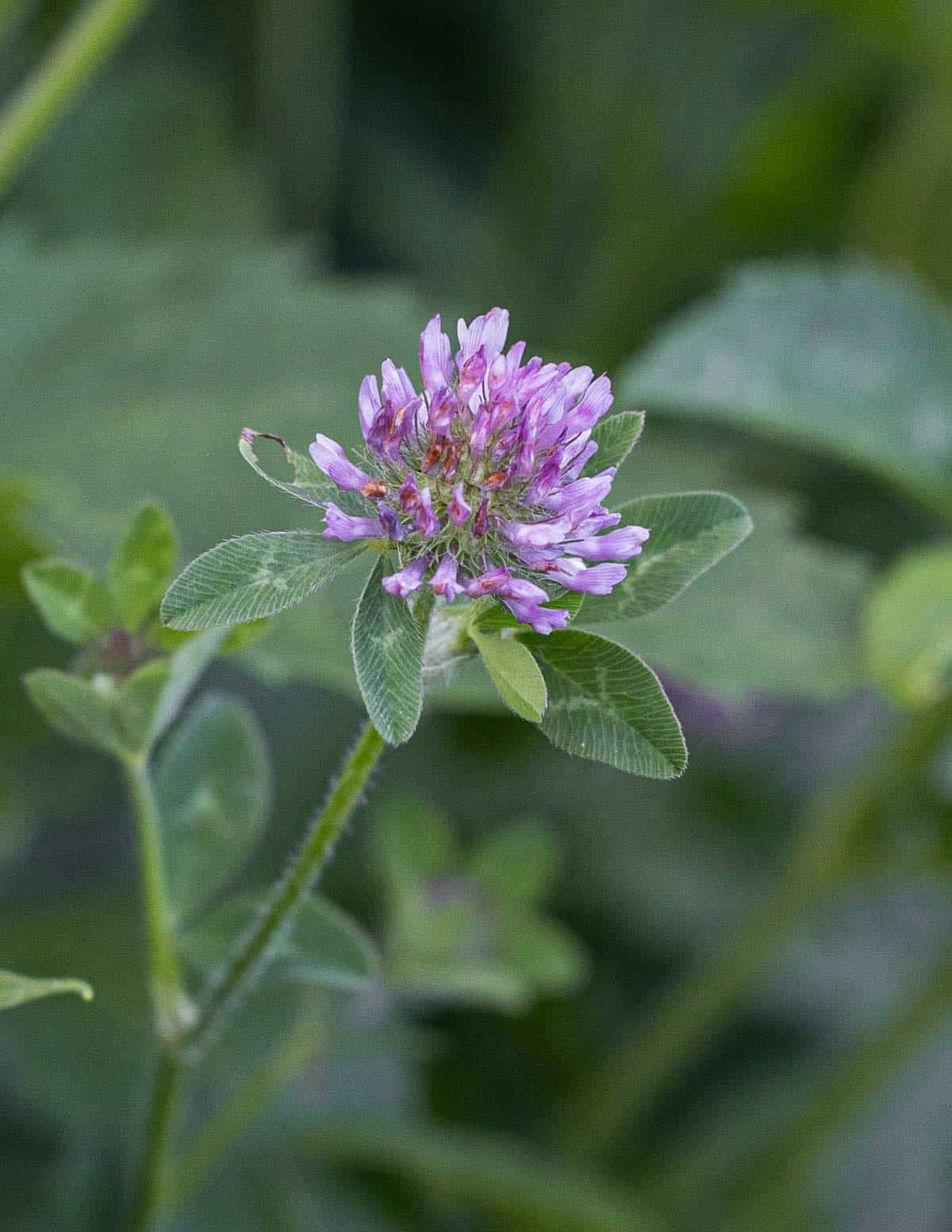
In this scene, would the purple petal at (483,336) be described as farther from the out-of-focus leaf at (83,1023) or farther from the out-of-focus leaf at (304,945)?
the out-of-focus leaf at (83,1023)

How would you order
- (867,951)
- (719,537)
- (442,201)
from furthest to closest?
1. (442,201)
2. (867,951)
3. (719,537)

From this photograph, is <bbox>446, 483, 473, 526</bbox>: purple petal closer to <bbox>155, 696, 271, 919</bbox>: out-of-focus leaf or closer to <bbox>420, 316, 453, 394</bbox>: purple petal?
<bbox>420, 316, 453, 394</bbox>: purple petal

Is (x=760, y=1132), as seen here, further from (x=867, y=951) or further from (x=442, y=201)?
(x=442, y=201)

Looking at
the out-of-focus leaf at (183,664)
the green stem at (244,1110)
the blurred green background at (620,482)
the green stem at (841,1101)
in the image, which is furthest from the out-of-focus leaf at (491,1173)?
the out-of-focus leaf at (183,664)

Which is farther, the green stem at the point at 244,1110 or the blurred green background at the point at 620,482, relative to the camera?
the blurred green background at the point at 620,482

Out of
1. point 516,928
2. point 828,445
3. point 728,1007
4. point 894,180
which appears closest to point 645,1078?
point 728,1007

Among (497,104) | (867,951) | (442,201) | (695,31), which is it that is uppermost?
(695,31)

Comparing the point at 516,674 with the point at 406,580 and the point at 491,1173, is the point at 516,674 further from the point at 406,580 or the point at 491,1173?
the point at 491,1173

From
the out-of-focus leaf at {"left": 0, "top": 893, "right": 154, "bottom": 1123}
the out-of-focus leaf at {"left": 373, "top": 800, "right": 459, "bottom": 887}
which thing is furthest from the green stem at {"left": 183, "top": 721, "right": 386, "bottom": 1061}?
the out-of-focus leaf at {"left": 0, "top": 893, "right": 154, "bottom": 1123}
